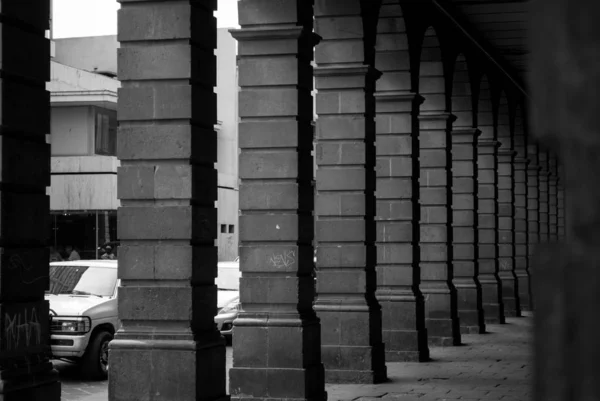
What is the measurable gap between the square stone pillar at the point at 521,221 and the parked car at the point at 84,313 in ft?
59.0

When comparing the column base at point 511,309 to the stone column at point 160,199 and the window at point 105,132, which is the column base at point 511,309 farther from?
the stone column at point 160,199

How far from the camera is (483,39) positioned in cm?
2203

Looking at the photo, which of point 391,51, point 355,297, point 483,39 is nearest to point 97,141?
point 483,39

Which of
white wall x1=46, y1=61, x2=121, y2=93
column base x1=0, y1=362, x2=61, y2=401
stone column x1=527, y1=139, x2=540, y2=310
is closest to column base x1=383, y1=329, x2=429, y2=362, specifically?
column base x1=0, y1=362, x2=61, y2=401

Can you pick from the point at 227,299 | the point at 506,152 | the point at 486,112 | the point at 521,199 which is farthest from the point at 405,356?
the point at 521,199

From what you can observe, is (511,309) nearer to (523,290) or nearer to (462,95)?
(523,290)

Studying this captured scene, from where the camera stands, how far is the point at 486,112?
25047 millimetres

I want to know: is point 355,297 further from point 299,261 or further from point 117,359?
point 117,359

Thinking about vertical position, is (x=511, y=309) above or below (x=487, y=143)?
below

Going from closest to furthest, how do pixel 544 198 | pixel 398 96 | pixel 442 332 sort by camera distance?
1. pixel 398 96
2. pixel 442 332
3. pixel 544 198

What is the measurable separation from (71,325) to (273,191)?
12.0 ft

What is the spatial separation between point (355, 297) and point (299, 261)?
2416 mm

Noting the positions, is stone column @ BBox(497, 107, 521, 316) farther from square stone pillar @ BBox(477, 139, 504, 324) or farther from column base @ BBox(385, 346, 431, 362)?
column base @ BBox(385, 346, 431, 362)

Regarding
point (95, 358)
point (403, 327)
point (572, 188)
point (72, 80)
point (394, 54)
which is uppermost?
point (72, 80)
